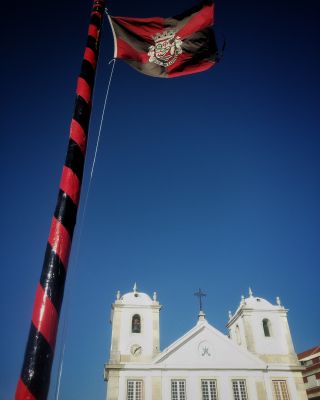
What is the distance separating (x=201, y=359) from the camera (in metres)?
26.0

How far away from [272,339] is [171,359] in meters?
9.75

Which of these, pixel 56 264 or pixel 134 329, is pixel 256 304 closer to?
pixel 134 329

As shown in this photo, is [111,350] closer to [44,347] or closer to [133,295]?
[133,295]

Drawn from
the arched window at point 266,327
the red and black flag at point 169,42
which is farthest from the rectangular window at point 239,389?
the red and black flag at point 169,42

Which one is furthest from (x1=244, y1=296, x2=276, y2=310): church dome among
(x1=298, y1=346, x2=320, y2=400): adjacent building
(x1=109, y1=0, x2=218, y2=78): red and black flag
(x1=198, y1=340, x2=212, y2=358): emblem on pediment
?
(x1=109, y1=0, x2=218, y2=78): red and black flag

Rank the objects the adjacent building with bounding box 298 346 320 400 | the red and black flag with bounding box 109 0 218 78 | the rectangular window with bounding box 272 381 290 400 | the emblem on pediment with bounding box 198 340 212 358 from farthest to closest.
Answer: the adjacent building with bounding box 298 346 320 400
the emblem on pediment with bounding box 198 340 212 358
the rectangular window with bounding box 272 381 290 400
the red and black flag with bounding box 109 0 218 78

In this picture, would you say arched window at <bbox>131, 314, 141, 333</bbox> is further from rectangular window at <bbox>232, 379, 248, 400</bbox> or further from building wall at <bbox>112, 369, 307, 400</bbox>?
rectangular window at <bbox>232, 379, 248, 400</bbox>

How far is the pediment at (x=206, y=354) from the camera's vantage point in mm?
25656

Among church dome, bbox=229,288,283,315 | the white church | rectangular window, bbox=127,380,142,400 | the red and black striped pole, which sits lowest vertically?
the red and black striped pole

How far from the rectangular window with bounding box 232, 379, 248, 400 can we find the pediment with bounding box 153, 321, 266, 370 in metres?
1.01

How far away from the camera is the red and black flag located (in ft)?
21.5

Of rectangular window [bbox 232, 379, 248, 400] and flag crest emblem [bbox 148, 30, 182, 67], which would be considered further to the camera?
rectangular window [bbox 232, 379, 248, 400]

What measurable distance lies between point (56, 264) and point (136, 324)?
87.9 feet

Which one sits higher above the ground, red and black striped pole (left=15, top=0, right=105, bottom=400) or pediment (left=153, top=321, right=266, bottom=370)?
pediment (left=153, top=321, right=266, bottom=370)
